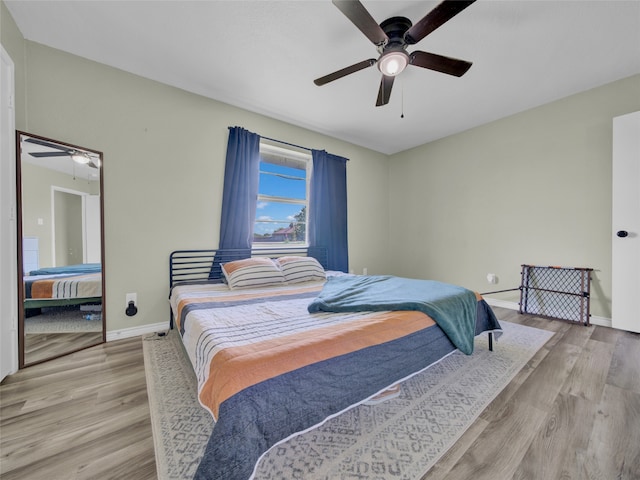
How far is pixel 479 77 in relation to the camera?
261 cm

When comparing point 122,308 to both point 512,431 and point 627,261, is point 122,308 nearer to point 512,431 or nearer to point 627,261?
point 512,431

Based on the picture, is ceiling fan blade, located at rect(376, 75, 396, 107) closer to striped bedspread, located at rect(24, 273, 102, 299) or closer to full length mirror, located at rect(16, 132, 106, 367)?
full length mirror, located at rect(16, 132, 106, 367)

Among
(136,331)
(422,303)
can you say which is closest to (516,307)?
(422,303)

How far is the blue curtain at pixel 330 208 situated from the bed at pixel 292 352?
67.8 inches

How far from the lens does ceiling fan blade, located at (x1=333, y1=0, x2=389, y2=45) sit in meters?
1.41

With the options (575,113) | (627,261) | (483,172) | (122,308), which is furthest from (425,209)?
(122,308)

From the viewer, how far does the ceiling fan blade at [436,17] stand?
1376mm

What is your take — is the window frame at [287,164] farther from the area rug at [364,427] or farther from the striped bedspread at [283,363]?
the area rug at [364,427]

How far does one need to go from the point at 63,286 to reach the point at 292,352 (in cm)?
231

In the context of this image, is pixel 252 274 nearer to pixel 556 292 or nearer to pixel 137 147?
pixel 137 147

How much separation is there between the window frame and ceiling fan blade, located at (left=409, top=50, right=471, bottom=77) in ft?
6.84

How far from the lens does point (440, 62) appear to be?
1.90 metres

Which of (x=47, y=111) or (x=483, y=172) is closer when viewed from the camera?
(x=47, y=111)

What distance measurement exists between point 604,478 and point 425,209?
12.4 feet
